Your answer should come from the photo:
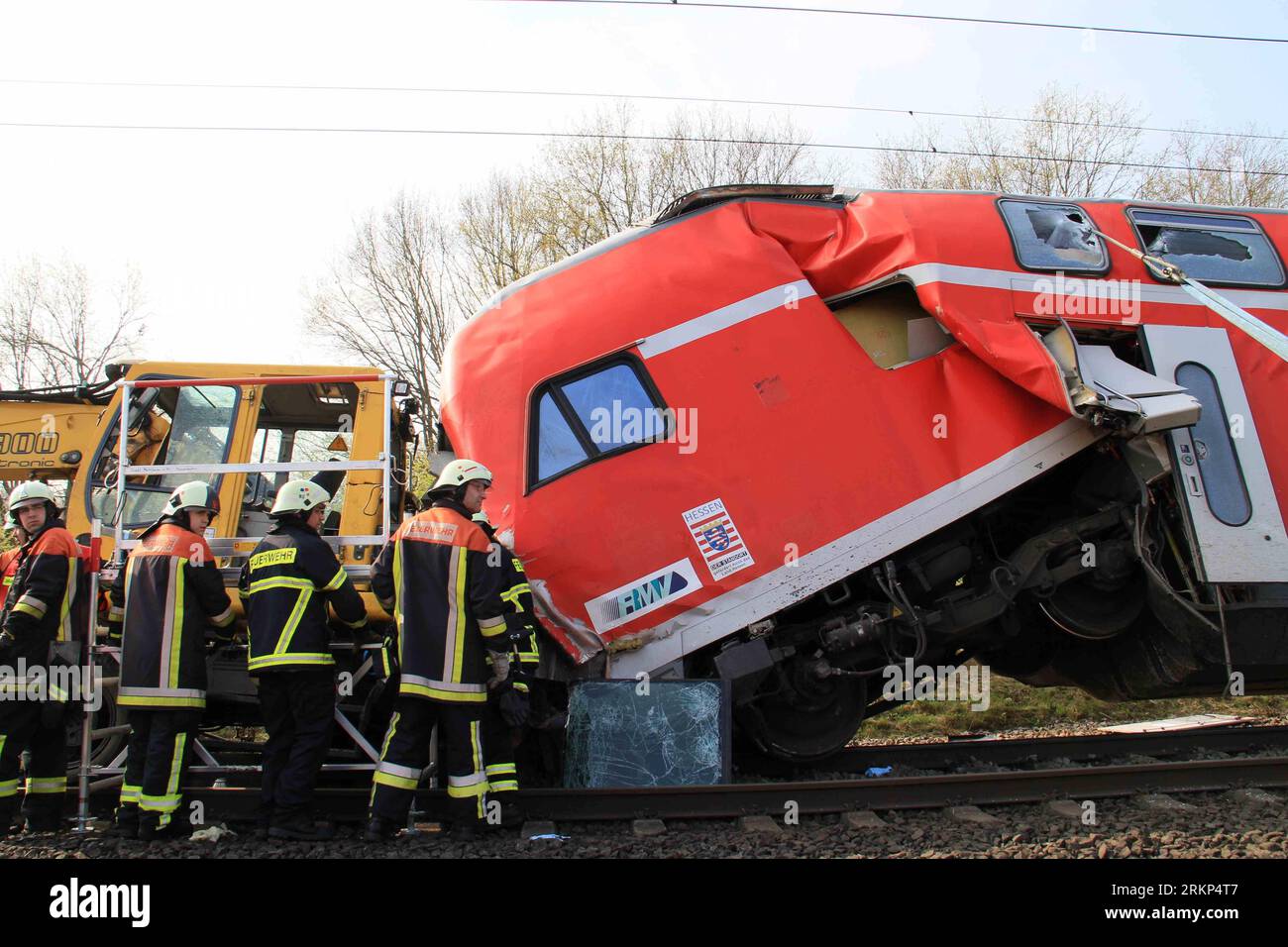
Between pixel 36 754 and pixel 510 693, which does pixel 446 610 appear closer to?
pixel 510 693

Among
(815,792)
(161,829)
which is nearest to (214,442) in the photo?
(161,829)

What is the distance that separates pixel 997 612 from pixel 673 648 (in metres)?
1.98

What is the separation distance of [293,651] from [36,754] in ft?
5.49

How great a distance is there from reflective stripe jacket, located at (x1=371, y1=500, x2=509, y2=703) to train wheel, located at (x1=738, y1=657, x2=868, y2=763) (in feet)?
5.86

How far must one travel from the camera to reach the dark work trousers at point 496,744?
5.07 metres

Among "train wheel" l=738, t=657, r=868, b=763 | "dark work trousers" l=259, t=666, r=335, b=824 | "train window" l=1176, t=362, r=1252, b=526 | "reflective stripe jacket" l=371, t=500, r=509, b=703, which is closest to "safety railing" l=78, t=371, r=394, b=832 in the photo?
"dark work trousers" l=259, t=666, r=335, b=824

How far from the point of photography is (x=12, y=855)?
4.61 metres

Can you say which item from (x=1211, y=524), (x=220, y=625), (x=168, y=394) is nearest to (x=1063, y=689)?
(x=1211, y=524)

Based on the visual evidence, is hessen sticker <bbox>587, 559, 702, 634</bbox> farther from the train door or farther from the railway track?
the train door

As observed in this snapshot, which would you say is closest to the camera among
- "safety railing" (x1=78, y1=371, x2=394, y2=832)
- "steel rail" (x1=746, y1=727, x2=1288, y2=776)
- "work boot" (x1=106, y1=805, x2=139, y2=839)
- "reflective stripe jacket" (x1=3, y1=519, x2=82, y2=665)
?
"work boot" (x1=106, y1=805, x2=139, y2=839)

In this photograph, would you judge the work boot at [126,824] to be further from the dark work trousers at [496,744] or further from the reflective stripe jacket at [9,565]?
the dark work trousers at [496,744]

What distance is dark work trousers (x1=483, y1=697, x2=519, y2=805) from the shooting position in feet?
16.6

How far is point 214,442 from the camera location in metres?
6.64

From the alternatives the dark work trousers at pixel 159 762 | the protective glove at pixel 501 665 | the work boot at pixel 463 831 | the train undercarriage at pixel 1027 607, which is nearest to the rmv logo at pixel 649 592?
the train undercarriage at pixel 1027 607
